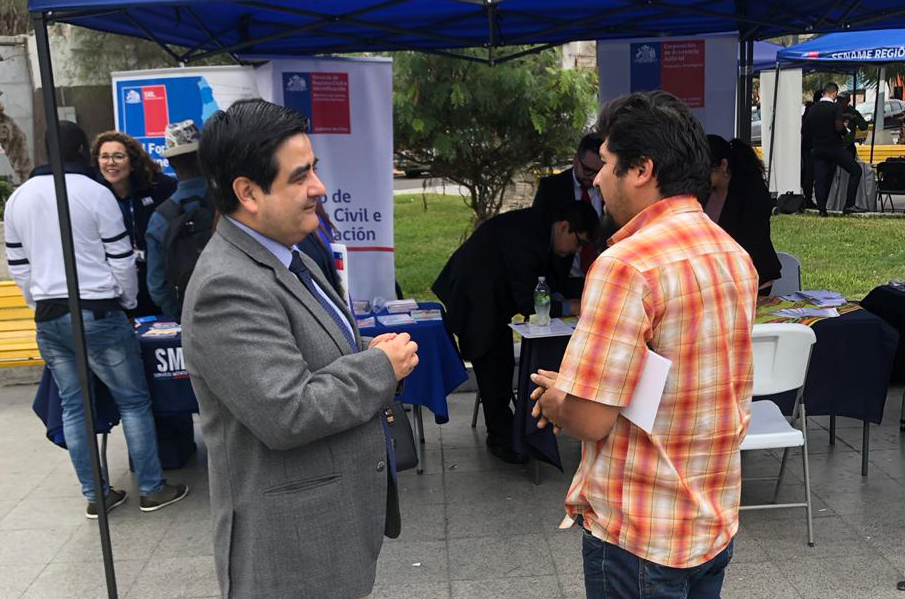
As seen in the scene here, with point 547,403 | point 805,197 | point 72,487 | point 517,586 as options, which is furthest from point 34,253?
point 805,197

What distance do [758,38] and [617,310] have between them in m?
4.94

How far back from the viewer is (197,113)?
658 centimetres

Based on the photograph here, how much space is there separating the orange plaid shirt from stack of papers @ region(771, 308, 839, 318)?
2.68m

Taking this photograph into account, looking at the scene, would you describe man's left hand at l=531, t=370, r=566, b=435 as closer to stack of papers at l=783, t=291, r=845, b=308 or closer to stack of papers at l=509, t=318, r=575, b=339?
stack of papers at l=509, t=318, r=575, b=339

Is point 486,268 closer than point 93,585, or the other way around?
point 93,585

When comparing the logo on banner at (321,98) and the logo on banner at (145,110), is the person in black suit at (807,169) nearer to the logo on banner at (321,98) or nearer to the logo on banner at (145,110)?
the logo on banner at (321,98)

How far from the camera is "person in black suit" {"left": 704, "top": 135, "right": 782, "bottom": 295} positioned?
4.79 meters

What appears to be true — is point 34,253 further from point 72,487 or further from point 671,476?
point 671,476

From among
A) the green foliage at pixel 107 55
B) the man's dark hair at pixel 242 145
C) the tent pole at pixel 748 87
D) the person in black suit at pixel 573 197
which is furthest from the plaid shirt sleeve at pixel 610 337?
the green foliage at pixel 107 55

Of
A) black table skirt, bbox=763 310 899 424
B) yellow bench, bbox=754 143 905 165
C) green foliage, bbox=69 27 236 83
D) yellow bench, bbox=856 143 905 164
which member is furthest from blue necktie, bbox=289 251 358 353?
yellow bench, bbox=856 143 905 164

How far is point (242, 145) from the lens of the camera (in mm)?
1637

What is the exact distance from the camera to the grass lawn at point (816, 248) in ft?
27.2

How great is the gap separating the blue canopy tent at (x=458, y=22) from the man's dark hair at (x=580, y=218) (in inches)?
40.3

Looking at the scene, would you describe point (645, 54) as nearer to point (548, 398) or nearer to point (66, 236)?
point (66, 236)
